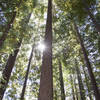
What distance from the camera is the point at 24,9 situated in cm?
775

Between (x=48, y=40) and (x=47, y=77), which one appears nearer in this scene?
(x=47, y=77)

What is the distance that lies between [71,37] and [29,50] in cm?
645

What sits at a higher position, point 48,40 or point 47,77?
point 48,40

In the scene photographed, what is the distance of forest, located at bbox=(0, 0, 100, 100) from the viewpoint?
468 centimetres

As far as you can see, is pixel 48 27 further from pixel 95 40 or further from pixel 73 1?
pixel 95 40

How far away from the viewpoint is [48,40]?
453 cm

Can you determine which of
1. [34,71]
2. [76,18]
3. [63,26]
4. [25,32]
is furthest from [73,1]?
[34,71]

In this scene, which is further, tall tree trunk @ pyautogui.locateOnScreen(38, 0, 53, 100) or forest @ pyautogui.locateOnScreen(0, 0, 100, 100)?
forest @ pyautogui.locateOnScreen(0, 0, 100, 100)

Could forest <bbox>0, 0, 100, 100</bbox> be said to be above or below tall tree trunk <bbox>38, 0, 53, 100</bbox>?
above

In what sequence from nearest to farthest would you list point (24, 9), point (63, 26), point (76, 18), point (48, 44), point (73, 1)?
point (48, 44)
point (24, 9)
point (73, 1)
point (76, 18)
point (63, 26)

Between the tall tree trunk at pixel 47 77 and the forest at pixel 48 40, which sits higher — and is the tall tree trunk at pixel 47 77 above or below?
below

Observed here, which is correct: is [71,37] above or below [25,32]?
above

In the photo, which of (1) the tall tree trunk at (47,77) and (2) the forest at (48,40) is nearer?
(1) the tall tree trunk at (47,77)

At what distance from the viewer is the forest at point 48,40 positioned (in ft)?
15.4
